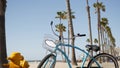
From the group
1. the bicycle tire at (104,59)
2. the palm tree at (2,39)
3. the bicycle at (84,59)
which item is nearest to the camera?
the bicycle at (84,59)

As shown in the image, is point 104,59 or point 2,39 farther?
point 2,39

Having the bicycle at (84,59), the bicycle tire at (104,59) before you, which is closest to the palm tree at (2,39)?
the bicycle at (84,59)

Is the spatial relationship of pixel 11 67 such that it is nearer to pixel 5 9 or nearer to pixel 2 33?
pixel 2 33

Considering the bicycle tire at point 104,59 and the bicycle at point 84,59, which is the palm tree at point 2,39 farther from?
the bicycle tire at point 104,59

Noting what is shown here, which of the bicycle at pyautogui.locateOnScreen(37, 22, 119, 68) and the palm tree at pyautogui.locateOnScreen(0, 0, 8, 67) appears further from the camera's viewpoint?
the palm tree at pyautogui.locateOnScreen(0, 0, 8, 67)

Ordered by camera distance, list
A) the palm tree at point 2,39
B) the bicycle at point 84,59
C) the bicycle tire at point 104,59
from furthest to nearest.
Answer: the palm tree at point 2,39 → the bicycle tire at point 104,59 → the bicycle at point 84,59

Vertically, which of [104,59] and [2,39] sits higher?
[2,39]

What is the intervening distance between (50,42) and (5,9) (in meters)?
3.33

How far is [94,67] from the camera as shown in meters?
5.53

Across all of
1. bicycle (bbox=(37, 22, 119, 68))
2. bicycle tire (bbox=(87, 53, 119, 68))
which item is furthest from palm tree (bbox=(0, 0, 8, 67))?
bicycle tire (bbox=(87, 53, 119, 68))

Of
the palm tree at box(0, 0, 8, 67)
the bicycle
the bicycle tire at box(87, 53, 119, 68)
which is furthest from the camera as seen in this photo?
the palm tree at box(0, 0, 8, 67)

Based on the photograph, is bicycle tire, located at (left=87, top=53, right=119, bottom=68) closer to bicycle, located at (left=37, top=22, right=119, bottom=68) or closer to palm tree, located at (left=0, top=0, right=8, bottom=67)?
bicycle, located at (left=37, top=22, right=119, bottom=68)

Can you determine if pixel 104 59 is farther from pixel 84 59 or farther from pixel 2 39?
pixel 2 39

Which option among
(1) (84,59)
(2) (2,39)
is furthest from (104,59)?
(2) (2,39)
